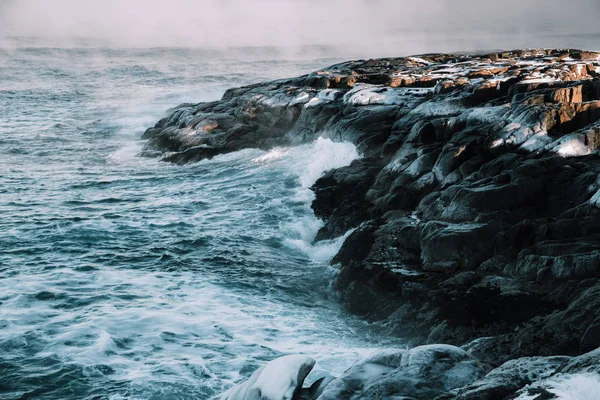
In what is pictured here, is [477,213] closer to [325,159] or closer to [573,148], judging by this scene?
[573,148]

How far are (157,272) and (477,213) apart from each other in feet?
27.8

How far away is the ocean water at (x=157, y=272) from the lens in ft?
40.6

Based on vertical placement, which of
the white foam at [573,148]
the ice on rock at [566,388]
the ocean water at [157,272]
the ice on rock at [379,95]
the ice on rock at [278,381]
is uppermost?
the ice on rock at [379,95]

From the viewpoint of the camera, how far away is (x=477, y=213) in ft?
48.1

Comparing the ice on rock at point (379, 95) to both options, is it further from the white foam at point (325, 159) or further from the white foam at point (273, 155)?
the white foam at point (273, 155)

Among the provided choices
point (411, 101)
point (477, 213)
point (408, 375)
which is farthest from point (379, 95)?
point (408, 375)

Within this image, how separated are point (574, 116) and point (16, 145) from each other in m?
28.8

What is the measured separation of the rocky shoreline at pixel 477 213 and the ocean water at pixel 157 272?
104cm

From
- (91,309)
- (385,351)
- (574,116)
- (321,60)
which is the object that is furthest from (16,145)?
(321,60)

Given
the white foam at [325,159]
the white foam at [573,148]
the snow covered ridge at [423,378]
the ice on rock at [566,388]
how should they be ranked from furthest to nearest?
the white foam at [325,159] < the white foam at [573,148] < the snow covered ridge at [423,378] < the ice on rock at [566,388]

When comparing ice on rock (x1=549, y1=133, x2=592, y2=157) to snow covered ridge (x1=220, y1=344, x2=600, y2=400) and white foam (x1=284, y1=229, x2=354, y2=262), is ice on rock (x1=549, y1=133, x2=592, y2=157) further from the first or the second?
snow covered ridge (x1=220, y1=344, x2=600, y2=400)

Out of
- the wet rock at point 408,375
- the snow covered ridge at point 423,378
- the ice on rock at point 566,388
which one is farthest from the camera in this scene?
the wet rock at point 408,375

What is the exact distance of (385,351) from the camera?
8.70 meters

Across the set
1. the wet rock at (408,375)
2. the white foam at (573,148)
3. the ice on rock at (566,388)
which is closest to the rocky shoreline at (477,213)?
the white foam at (573,148)
